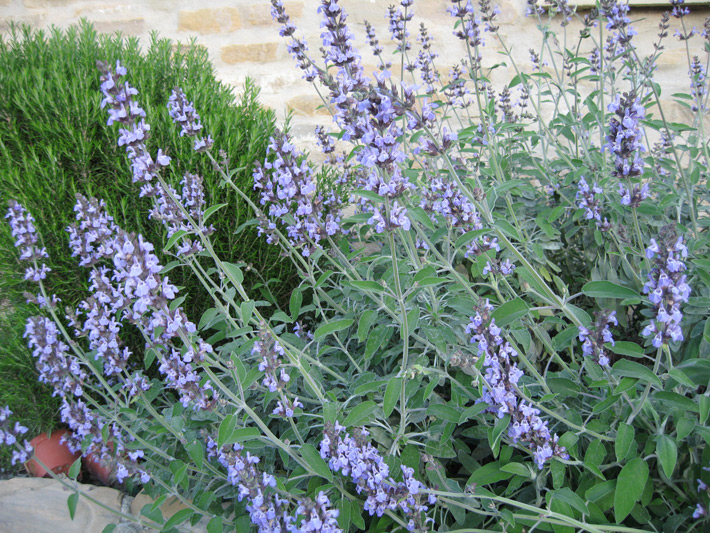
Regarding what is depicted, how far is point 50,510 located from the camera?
8.85 feet

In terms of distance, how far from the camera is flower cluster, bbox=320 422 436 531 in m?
1.64

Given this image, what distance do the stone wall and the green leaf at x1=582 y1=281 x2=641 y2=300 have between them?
4.25 metres

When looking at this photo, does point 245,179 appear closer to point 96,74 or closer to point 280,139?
point 96,74

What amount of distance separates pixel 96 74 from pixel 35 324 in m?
2.16

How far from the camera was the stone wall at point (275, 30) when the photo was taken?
17.5ft

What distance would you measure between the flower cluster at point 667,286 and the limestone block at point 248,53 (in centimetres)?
487

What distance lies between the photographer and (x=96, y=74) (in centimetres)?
373

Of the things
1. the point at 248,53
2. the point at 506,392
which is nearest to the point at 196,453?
the point at 506,392

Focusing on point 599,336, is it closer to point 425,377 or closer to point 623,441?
point 623,441

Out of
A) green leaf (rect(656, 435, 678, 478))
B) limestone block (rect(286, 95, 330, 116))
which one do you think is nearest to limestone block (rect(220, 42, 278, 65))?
limestone block (rect(286, 95, 330, 116))

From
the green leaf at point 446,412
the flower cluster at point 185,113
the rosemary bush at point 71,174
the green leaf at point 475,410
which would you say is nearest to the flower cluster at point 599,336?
the green leaf at point 475,410

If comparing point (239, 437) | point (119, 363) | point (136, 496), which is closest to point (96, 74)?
point (119, 363)

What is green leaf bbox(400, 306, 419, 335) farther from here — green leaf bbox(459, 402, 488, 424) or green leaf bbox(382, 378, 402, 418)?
green leaf bbox(459, 402, 488, 424)

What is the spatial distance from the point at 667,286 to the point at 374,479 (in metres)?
1.01
